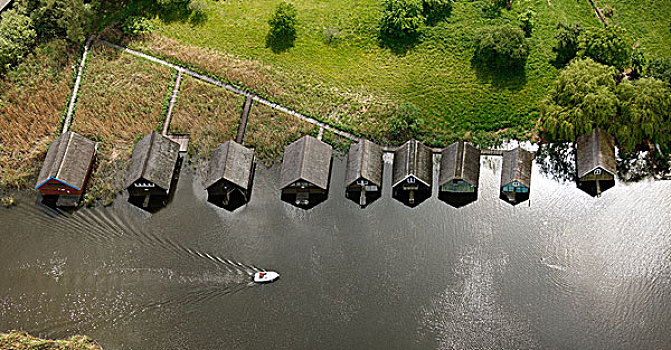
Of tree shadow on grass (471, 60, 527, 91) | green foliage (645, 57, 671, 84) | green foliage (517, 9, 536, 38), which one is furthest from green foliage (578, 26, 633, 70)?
green foliage (517, 9, 536, 38)

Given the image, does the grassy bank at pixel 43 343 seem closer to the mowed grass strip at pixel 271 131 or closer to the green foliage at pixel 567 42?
the mowed grass strip at pixel 271 131

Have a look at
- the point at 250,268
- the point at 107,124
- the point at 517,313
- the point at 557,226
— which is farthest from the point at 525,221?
the point at 107,124

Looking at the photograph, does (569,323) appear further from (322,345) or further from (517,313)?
(322,345)

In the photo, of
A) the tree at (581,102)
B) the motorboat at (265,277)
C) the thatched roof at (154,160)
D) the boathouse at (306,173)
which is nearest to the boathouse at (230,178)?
the boathouse at (306,173)

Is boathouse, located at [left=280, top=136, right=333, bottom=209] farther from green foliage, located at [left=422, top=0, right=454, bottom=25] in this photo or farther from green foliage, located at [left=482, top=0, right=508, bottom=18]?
green foliage, located at [left=482, top=0, right=508, bottom=18]

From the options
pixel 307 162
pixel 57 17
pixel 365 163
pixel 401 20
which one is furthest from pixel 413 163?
pixel 57 17

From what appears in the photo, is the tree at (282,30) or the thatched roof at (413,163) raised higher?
the tree at (282,30)

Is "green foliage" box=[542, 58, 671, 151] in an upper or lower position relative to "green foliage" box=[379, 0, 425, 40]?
lower
